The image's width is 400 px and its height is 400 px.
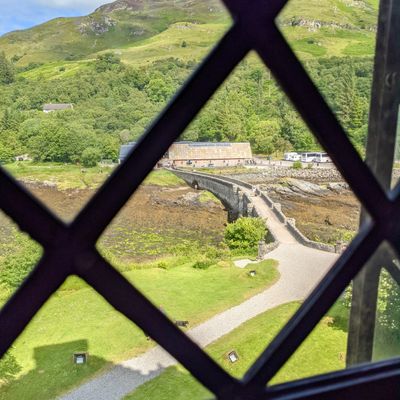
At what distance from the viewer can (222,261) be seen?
1.09 m

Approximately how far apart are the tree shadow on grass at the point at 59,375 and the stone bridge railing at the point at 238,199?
0.42 m

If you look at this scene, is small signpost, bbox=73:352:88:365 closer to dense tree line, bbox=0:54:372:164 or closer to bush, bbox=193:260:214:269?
bush, bbox=193:260:214:269

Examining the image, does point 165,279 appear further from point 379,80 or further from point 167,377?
point 379,80

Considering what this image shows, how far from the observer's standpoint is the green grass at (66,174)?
2.02ft

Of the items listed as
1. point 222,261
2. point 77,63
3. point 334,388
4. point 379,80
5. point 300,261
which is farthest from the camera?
point 300,261

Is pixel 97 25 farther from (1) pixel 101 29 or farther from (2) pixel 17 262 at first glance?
(2) pixel 17 262

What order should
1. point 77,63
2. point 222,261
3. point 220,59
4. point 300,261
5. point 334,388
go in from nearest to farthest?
point 220,59
point 334,388
point 77,63
point 222,261
point 300,261

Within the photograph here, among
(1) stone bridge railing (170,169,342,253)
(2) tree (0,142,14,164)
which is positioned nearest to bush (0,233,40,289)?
(2) tree (0,142,14,164)

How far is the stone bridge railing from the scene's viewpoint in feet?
3.14

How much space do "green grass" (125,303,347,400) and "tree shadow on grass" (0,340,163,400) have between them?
5cm

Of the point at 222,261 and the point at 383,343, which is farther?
the point at 222,261

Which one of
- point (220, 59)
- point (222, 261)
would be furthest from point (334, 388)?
point (222, 261)

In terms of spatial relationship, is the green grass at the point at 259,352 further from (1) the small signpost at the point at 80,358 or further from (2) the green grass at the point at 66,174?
(2) the green grass at the point at 66,174

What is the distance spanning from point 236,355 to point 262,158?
17.2 inches
